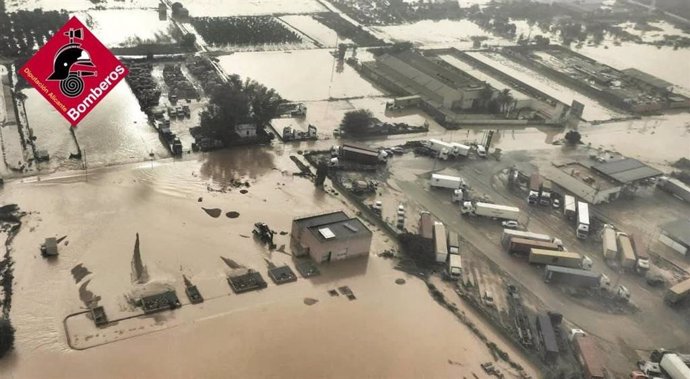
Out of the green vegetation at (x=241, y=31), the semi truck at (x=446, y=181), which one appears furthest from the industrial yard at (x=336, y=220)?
the green vegetation at (x=241, y=31)

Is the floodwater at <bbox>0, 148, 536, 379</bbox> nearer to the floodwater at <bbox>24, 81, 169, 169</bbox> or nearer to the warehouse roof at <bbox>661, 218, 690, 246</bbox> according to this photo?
the floodwater at <bbox>24, 81, 169, 169</bbox>

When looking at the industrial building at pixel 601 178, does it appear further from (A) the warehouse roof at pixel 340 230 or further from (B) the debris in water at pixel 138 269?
(B) the debris in water at pixel 138 269

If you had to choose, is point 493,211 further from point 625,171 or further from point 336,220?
point 625,171

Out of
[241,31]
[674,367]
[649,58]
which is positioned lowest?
[674,367]

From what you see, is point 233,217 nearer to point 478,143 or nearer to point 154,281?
point 154,281

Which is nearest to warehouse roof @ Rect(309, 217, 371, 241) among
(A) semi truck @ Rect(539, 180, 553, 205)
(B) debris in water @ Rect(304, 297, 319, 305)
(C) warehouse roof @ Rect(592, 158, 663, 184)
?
(B) debris in water @ Rect(304, 297, 319, 305)

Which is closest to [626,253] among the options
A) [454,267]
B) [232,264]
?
[454,267]

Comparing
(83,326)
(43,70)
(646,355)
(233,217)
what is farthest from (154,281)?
(646,355)
